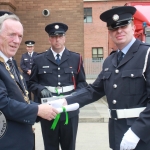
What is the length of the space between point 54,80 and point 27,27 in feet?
15.9

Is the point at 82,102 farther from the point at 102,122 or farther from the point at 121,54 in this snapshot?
the point at 102,122

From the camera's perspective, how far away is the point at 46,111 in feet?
7.84

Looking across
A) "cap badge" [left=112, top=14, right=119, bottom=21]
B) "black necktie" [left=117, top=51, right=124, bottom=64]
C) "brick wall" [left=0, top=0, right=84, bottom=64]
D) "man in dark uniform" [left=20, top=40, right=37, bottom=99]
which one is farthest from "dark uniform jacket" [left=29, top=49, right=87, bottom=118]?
"brick wall" [left=0, top=0, right=84, bottom=64]

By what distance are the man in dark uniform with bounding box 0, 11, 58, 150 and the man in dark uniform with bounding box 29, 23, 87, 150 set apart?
126cm

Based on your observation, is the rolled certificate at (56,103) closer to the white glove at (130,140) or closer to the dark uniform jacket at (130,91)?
the dark uniform jacket at (130,91)

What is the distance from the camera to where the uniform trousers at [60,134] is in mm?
3654

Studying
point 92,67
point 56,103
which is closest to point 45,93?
point 56,103

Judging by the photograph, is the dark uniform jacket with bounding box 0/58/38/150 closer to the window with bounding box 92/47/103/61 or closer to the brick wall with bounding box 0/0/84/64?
the brick wall with bounding box 0/0/84/64

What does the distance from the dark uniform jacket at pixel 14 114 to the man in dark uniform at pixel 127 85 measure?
0.76 metres

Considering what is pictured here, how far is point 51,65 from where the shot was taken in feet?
12.4

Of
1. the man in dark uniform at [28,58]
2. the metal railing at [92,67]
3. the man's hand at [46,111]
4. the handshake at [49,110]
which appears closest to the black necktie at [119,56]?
the handshake at [49,110]

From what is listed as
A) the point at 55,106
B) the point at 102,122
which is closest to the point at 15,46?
the point at 55,106

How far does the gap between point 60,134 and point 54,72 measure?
0.87 metres

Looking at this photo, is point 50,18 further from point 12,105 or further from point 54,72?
point 12,105
